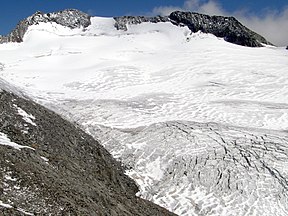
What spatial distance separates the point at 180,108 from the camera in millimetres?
32594

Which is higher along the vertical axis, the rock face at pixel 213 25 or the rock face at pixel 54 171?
the rock face at pixel 213 25

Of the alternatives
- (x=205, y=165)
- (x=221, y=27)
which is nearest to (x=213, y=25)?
(x=221, y=27)

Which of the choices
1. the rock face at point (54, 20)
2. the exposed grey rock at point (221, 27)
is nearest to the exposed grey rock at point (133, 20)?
the exposed grey rock at point (221, 27)

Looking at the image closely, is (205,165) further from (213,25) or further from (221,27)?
(213,25)

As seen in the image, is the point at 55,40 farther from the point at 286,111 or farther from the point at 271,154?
the point at 271,154

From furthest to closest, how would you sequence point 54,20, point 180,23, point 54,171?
point 180,23, point 54,20, point 54,171

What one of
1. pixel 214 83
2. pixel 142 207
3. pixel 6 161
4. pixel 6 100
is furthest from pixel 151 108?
pixel 6 161

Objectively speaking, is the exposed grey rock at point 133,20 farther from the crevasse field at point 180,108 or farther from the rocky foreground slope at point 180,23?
the crevasse field at point 180,108

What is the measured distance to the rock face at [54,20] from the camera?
199ft

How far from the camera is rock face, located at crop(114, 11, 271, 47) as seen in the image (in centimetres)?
6131

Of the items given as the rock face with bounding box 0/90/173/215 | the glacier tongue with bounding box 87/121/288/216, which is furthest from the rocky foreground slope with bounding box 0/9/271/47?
the rock face with bounding box 0/90/173/215

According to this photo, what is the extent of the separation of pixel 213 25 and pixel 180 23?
515cm

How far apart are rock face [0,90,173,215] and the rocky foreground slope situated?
1561 inches

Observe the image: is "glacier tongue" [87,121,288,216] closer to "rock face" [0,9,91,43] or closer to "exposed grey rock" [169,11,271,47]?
"exposed grey rock" [169,11,271,47]
